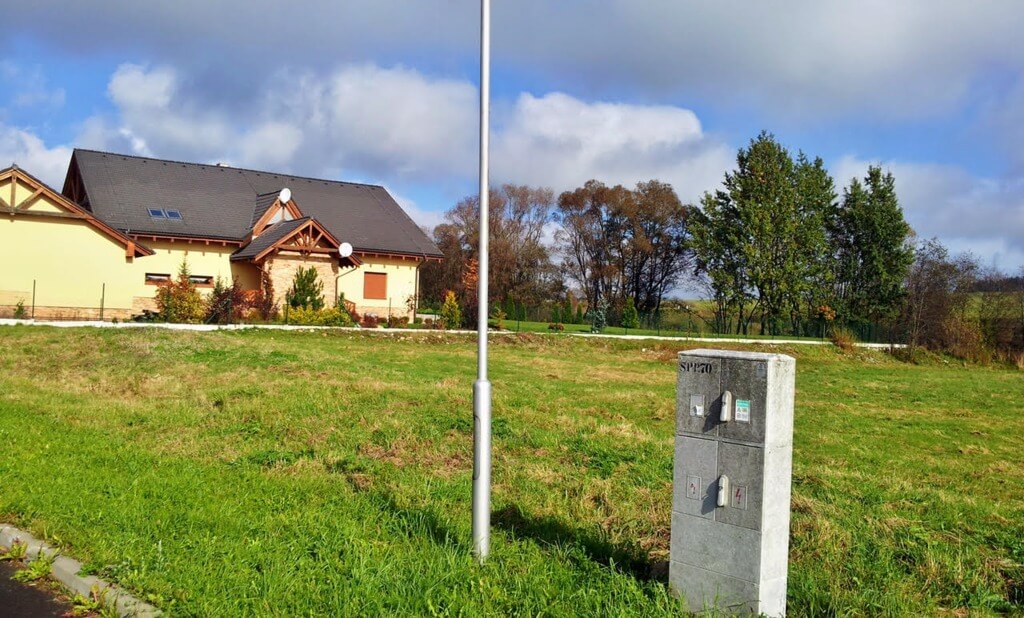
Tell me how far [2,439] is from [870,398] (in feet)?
59.9

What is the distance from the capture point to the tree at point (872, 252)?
5131 cm

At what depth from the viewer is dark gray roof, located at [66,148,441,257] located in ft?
111

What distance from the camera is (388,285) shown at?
37.9 metres

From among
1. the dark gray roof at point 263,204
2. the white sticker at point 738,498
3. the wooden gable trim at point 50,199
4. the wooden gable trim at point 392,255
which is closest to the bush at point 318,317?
the wooden gable trim at point 392,255

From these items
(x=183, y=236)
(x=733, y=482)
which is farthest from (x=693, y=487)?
(x=183, y=236)

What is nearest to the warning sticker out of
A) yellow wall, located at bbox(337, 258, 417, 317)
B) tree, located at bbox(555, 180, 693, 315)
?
yellow wall, located at bbox(337, 258, 417, 317)

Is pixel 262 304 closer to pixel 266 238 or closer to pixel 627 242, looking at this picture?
pixel 266 238

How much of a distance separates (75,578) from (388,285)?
109 ft

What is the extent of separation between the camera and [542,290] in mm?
63031

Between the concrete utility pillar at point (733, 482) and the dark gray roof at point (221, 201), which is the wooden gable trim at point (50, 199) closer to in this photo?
the dark gray roof at point (221, 201)

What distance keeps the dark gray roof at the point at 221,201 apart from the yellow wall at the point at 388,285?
2.63 feet

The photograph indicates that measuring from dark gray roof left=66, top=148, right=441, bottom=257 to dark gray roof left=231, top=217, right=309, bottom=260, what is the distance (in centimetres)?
85

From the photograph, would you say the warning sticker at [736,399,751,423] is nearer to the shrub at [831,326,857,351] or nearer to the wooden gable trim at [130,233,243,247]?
the wooden gable trim at [130,233,243,247]

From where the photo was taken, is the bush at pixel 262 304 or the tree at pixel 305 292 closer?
the bush at pixel 262 304
